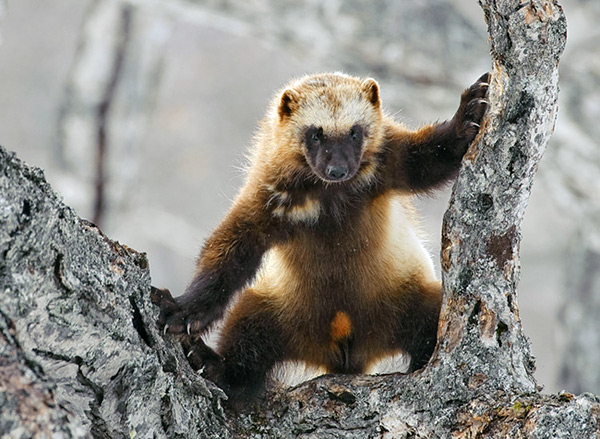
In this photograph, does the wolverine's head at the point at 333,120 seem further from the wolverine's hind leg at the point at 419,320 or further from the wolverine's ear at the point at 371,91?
the wolverine's hind leg at the point at 419,320

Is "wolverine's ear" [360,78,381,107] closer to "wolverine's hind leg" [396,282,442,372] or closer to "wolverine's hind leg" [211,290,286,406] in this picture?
"wolverine's hind leg" [396,282,442,372]

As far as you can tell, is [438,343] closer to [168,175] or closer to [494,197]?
[494,197]

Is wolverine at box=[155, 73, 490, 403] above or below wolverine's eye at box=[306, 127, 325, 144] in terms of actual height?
below

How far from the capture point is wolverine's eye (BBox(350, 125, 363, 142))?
4203 millimetres

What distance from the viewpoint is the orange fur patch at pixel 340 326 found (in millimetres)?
3988

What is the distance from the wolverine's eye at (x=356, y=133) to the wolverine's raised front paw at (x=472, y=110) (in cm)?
74

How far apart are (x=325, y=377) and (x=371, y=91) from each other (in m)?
1.66

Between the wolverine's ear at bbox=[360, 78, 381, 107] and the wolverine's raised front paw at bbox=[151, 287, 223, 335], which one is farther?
the wolverine's ear at bbox=[360, 78, 381, 107]

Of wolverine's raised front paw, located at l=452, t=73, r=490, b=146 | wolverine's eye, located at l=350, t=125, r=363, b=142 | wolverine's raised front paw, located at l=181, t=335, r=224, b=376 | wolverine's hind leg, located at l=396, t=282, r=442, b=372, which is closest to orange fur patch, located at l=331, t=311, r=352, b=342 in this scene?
wolverine's hind leg, located at l=396, t=282, r=442, b=372

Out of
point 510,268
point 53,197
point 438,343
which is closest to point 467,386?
point 438,343

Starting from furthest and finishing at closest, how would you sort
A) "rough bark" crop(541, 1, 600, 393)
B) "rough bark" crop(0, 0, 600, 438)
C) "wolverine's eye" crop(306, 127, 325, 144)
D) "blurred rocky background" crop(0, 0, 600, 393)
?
"blurred rocky background" crop(0, 0, 600, 393)
"rough bark" crop(541, 1, 600, 393)
"wolverine's eye" crop(306, 127, 325, 144)
"rough bark" crop(0, 0, 600, 438)

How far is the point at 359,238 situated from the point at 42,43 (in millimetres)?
13762

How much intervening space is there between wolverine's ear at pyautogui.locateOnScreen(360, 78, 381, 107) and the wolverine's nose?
621 millimetres

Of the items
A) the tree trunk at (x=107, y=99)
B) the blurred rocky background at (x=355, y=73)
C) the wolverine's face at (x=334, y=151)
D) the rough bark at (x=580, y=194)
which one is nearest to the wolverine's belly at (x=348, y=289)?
the wolverine's face at (x=334, y=151)
